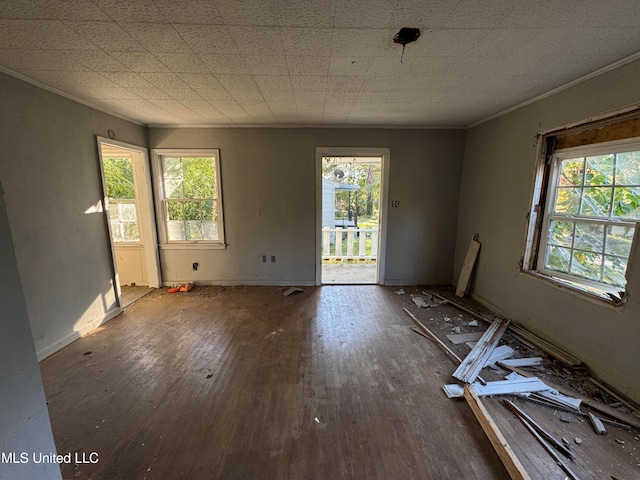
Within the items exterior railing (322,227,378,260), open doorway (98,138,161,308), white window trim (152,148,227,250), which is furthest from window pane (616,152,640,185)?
open doorway (98,138,161,308)

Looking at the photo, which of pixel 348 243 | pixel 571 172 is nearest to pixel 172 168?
pixel 348 243

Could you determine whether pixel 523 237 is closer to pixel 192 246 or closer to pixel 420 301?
pixel 420 301

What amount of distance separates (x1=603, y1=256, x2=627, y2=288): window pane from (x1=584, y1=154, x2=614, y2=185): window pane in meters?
0.64

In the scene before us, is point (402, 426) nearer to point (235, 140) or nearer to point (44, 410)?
point (44, 410)

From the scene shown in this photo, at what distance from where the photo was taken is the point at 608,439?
1.66 m

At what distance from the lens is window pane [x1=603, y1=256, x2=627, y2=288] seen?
210 centimetres

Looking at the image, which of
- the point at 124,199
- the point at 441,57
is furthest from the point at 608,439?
the point at 124,199

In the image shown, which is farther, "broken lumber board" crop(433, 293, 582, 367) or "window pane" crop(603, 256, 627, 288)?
"broken lumber board" crop(433, 293, 582, 367)

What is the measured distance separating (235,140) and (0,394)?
3824mm

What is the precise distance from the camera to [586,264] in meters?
2.40

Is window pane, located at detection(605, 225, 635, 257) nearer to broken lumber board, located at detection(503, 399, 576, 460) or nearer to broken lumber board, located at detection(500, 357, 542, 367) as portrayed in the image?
broken lumber board, located at detection(500, 357, 542, 367)

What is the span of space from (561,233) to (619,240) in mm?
520

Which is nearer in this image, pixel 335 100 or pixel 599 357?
pixel 599 357

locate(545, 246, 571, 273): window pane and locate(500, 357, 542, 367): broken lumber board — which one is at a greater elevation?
locate(545, 246, 571, 273): window pane
